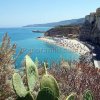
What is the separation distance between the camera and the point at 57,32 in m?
155

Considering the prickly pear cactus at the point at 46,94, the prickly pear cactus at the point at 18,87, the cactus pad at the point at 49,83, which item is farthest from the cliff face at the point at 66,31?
the prickly pear cactus at the point at 46,94

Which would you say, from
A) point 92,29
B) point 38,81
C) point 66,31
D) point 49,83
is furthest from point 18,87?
point 66,31

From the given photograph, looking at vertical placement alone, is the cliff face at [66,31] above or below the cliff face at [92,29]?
below

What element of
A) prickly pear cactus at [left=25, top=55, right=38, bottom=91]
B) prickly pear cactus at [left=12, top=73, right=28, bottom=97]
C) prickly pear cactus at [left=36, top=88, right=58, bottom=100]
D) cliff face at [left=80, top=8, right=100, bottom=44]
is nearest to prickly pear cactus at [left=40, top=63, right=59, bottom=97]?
prickly pear cactus at [left=36, top=88, right=58, bottom=100]

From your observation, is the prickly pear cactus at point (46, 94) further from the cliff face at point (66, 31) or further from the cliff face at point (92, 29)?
the cliff face at point (66, 31)

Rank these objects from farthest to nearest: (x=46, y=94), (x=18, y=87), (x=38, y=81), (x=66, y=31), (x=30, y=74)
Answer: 1. (x=66, y=31)
2. (x=38, y=81)
3. (x=30, y=74)
4. (x=18, y=87)
5. (x=46, y=94)

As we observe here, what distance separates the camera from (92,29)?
97.4m

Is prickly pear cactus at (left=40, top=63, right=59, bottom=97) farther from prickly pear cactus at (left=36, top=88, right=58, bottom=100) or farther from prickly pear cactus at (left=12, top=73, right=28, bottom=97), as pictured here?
prickly pear cactus at (left=12, top=73, right=28, bottom=97)

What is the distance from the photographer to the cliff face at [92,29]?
288ft

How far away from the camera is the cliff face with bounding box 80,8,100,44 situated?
288 feet

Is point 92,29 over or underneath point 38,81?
underneath

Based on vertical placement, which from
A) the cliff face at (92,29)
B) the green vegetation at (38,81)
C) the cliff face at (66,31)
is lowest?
the cliff face at (66,31)

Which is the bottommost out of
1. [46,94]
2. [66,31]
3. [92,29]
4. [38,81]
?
[66,31]

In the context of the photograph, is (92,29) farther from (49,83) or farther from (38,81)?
(49,83)
